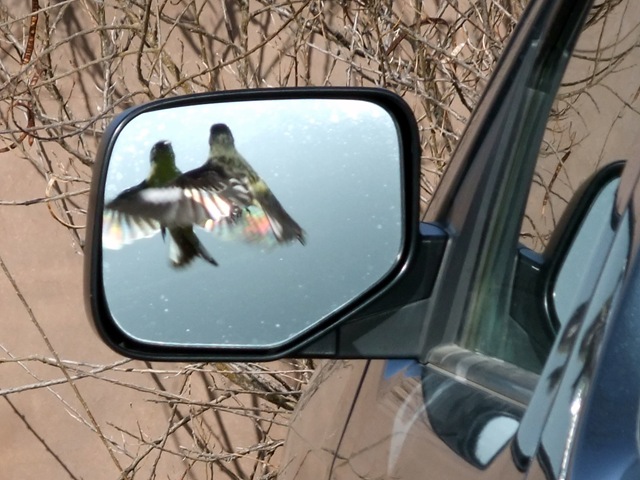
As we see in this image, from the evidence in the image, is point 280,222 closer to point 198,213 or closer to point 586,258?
point 198,213

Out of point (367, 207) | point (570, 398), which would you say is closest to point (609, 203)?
point (570, 398)

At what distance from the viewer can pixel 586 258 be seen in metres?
0.70

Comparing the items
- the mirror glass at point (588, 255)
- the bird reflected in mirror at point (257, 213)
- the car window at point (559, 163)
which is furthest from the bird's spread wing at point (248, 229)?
the mirror glass at point (588, 255)

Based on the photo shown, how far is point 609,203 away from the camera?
673 millimetres

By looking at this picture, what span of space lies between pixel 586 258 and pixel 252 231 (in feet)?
1.32

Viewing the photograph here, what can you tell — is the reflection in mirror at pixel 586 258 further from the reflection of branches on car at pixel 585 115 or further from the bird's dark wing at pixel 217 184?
the bird's dark wing at pixel 217 184

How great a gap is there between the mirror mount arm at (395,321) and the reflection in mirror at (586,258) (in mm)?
201

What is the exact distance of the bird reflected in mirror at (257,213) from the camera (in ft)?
3.26

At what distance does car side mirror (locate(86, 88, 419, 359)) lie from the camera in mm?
991

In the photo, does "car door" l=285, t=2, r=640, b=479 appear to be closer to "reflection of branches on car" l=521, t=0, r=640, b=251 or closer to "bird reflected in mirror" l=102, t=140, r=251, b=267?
"reflection of branches on car" l=521, t=0, r=640, b=251

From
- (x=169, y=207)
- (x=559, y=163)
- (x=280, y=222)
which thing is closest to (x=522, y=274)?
(x=559, y=163)

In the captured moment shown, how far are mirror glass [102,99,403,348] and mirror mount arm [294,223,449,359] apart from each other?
1.1 inches

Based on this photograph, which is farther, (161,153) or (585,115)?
(161,153)

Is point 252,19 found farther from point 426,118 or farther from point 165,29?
point 426,118
